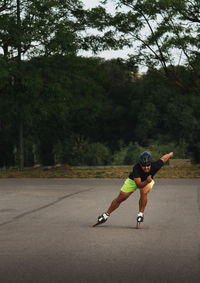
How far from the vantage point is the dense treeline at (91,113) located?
89.0 ft

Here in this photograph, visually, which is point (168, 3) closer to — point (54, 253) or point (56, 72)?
point (56, 72)

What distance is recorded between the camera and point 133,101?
146 ft

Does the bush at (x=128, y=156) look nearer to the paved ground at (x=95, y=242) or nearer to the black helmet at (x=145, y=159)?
the paved ground at (x=95, y=242)

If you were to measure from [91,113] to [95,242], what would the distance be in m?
24.4

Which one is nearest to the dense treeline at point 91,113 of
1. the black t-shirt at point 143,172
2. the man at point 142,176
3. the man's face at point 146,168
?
the man at point 142,176

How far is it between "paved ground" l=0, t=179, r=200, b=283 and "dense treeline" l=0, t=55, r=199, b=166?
12.5 metres

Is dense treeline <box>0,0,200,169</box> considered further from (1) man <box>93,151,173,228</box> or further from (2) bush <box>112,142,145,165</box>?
(1) man <box>93,151,173,228</box>

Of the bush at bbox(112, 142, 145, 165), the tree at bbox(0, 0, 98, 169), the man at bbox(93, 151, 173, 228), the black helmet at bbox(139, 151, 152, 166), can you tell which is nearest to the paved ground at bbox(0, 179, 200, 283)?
the man at bbox(93, 151, 173, 228)

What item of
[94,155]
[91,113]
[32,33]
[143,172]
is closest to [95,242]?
[143,172]

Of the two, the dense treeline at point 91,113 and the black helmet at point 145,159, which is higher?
the dense treeline at point 91,113

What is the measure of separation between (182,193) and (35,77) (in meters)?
11.2

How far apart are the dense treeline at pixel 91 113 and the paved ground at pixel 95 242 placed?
12489 millimetres

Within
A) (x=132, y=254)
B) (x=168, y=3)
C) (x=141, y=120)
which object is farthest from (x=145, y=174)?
(x=141, y=120)

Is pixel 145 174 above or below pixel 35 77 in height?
below
